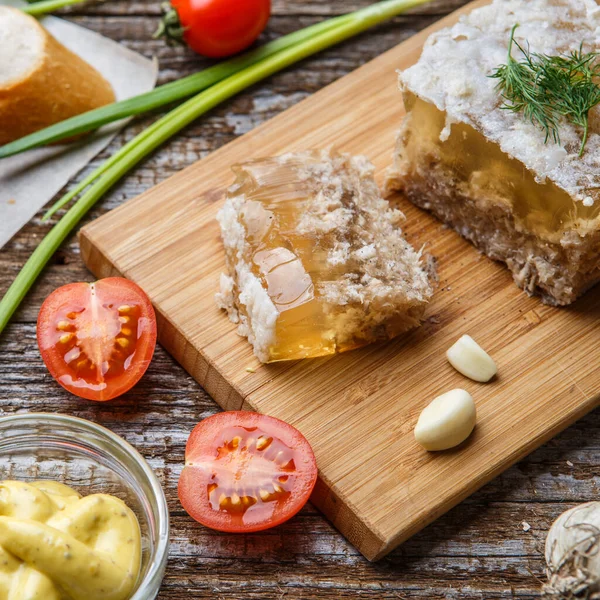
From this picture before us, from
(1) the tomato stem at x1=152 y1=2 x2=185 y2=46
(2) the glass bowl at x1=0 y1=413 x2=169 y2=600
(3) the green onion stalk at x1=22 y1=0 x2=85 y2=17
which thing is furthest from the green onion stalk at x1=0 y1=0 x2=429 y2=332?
(3) the green onion stalk at x1=22 y1=0 x2=85 y2=17

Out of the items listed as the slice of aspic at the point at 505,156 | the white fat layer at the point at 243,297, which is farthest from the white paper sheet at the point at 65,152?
the slice of aspic at the point at 505,156

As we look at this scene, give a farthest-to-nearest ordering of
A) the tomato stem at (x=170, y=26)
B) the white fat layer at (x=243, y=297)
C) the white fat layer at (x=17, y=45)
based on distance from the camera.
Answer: the tomato stem at (x=170, y=26) < the white fat layer at (x=17, y=45) < the white fat layer at (x=243, y=297)

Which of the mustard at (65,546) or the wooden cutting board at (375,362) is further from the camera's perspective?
the wooden cutting board at (375,362)

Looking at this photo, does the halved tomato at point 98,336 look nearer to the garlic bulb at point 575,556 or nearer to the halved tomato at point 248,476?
the halved tomato at point 248,476

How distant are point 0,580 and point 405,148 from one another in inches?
104

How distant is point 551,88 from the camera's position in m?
3.86

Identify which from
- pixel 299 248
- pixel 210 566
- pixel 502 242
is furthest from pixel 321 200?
pixel 210 566

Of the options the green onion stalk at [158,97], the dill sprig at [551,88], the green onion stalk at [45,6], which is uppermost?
the dill sprig at [551,88]

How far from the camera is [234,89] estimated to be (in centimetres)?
500

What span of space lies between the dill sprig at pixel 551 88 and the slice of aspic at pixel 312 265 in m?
0.77

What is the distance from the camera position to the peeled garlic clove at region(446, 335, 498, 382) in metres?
3.79

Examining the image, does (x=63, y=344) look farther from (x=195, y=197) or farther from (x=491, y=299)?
(x=491, y=299)

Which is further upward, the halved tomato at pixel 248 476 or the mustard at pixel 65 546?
the mustard at pixel 65 546

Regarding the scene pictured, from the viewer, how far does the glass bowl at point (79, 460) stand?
341 centimetres
